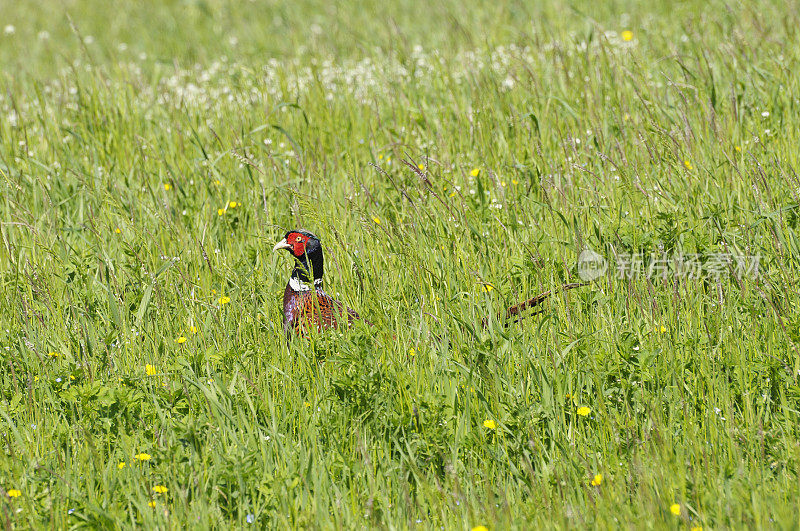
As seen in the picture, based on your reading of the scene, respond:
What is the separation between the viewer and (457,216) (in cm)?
460

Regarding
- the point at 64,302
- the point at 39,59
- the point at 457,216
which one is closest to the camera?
the point at 64,302

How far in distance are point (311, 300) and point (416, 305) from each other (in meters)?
0.49

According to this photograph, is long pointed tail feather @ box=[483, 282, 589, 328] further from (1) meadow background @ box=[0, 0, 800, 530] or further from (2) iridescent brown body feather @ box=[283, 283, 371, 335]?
(2) iridescent brown body feather @ box=[283, 283, 371, 335]

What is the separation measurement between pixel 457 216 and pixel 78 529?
266cm

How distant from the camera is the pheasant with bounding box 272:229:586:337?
357cm

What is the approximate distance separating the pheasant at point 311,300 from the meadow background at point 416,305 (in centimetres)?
9

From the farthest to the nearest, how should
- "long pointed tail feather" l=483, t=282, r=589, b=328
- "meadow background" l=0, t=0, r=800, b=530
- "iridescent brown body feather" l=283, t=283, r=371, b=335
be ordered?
"iridescent brown body feather" l=283, t=283, r=371, b=335, "long pointed tail feather" l=483, t=282, r=589, b=328, "meadow background" l=0, t=0, r=800, b=530

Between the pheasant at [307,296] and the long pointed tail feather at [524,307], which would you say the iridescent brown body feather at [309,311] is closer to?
the pheasant at [307,296]

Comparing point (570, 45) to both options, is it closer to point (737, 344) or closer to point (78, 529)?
point (737, 344)

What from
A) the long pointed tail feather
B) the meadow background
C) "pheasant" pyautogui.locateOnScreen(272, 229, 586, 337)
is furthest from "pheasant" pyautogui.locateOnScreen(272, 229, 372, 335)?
the long pointed tail feather

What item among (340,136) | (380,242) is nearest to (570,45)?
(340,136)

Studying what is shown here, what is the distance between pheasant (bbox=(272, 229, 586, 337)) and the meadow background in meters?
0.09

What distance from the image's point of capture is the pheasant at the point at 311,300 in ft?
11.7

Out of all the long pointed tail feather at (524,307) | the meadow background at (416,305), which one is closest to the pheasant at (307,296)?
the meadow background at (416,305)
